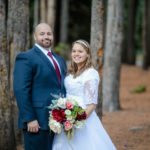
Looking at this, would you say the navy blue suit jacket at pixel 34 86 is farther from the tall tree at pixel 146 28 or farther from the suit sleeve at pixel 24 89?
the tall tree at pixel 146 28

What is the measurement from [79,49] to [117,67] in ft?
20.1

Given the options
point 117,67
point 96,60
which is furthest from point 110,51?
point 96,60

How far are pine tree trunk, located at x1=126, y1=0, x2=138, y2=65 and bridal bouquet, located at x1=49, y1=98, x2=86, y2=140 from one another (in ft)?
56.6

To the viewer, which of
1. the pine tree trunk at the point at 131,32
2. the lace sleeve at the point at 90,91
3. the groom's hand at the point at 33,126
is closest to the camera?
the groom's hand at the point at 33,126

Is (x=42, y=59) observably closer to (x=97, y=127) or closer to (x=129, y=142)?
(x=97, y=127)

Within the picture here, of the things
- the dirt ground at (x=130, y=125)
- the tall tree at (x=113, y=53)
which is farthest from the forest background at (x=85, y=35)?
the dirt ground at (x=130, y=125)

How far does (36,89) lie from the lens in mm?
3600

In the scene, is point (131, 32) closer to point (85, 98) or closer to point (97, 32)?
point (97, 32)

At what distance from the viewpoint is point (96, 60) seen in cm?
580

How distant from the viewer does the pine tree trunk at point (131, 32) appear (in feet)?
63.6

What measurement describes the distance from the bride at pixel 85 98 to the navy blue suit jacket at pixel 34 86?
0.99ft

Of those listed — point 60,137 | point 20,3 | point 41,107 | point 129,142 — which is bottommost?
point 129,142

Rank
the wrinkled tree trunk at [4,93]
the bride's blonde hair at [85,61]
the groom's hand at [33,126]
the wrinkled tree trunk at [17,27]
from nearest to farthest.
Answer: the groom's hand at [33,126], the bride's blonde hair at [85,61], the wrinkled tree trunk at [4,93], the wrinkled tree trunk at [17,27]

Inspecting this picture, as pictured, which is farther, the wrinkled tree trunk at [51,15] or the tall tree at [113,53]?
the wrinkled tree trunk at [51,15]
